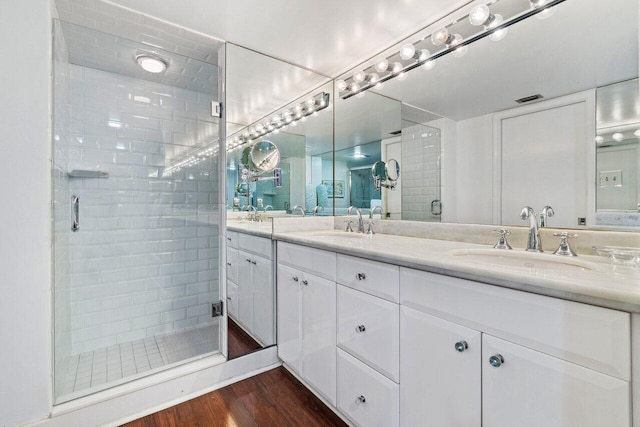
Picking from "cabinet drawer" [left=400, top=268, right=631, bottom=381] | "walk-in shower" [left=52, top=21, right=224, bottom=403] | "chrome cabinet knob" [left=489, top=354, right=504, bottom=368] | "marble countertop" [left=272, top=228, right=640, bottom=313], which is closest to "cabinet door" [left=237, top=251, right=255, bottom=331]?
"walk-in shower" [left=52, top=21, right=224, bottom=403]

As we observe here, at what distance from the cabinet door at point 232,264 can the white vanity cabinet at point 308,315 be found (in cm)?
32

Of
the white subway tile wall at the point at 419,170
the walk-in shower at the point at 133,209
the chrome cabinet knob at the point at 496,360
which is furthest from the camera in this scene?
the walk-in shower at the point at 133,209

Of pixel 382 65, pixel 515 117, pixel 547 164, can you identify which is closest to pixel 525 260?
pixel 547 164

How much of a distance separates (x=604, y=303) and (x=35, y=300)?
6.89ft

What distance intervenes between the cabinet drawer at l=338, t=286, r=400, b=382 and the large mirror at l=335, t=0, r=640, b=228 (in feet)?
2.43

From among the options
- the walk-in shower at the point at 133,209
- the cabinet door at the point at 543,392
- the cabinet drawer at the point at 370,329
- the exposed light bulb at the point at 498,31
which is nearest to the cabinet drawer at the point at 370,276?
the cabinet drawer at the point at 370,329

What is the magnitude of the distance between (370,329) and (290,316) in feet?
2.44

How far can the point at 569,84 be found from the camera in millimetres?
1232

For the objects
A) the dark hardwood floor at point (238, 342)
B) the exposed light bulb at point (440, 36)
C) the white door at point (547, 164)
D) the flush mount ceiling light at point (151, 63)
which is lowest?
the dark hardwood floor at point (238, 342)

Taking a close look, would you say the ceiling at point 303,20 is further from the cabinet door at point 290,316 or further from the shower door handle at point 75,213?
the cabinet door at point 290,316

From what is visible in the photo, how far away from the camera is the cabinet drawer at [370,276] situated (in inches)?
45.8

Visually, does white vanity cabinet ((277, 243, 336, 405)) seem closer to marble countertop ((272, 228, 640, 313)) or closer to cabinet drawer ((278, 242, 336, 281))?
cabinet drawer ((278, 242, 336, 281))

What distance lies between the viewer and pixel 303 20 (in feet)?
5.54

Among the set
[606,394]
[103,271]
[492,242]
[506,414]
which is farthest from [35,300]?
[492,242]
